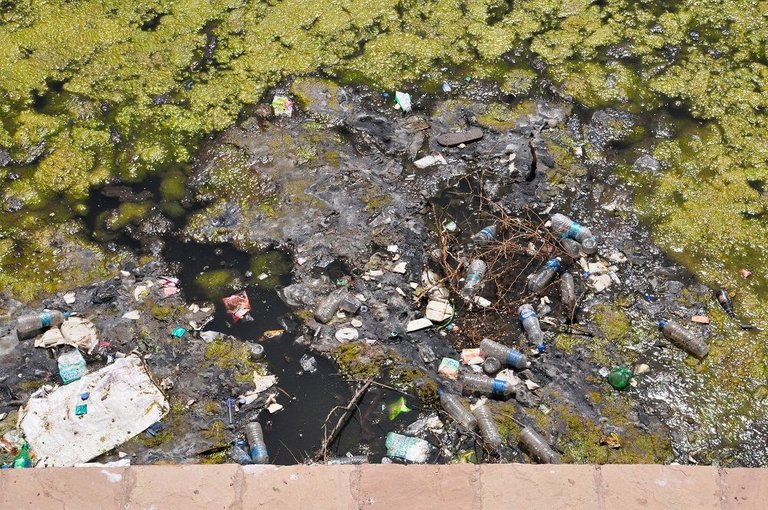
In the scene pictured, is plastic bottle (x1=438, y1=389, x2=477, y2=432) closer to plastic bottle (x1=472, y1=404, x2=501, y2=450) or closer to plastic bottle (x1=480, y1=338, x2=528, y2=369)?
plastic bottle (x1=472, y1=404, x2=501, y2=450)

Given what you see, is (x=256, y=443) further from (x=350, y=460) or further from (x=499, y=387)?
(x=499, y=387)

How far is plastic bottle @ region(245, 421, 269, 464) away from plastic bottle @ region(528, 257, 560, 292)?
1.67m

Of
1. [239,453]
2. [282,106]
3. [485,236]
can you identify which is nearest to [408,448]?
[239,453]

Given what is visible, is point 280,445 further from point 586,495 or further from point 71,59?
point 71,59

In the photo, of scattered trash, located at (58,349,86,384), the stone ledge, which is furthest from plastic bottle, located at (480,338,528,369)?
scattered trash, located at (58,349,86,384)

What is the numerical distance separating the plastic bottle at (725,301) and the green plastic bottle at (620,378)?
736 mm

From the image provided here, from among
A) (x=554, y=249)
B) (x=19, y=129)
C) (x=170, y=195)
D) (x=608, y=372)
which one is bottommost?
(x=608, y=372)

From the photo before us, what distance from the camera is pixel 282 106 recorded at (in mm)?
4836

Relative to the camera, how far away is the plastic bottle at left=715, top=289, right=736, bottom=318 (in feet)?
12.8

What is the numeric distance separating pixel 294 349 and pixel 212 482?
3.08 ft

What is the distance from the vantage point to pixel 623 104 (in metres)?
4.84

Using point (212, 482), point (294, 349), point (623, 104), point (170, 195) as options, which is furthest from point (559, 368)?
point (170, 195)

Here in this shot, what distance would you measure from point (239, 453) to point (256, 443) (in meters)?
0.09

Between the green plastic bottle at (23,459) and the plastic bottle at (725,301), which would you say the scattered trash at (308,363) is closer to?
the green plastic bottle at (23,459)
